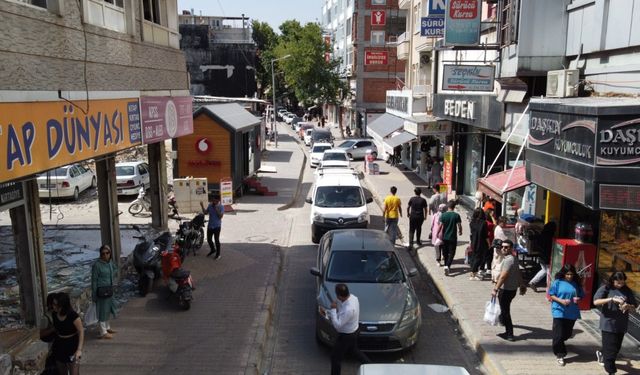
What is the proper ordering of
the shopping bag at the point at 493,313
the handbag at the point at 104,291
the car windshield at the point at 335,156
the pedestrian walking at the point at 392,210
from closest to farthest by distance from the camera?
the handbag at the point at 104,291
the shopping bag at the point at 493,313
the pedestrian walking at the point at 392,210
the car windshield at the point at 335,156

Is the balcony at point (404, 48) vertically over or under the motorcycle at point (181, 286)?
over

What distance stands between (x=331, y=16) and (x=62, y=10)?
76.5 meters

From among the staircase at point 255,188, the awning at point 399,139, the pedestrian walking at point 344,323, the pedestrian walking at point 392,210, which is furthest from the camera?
the awning at point 399,139

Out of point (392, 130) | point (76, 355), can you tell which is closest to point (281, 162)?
point (392, 130)

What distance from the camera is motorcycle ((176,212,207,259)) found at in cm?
1407

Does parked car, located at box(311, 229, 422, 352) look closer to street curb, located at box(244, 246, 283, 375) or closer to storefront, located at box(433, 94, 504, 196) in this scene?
street curb, located at box(244, 246, 283, 375)

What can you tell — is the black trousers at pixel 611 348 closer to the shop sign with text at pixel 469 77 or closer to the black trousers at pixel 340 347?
the black trousers at pixel 340 347

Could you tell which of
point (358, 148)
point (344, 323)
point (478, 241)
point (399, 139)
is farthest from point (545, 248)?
point (358, 148)

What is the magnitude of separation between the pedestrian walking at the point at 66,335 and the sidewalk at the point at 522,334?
5.66m

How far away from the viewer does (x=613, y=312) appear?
766 cm

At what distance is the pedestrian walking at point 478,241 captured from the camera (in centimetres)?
1209

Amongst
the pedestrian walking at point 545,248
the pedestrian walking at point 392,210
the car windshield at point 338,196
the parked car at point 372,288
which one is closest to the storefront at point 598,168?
the pedestrian walking at point 545,248

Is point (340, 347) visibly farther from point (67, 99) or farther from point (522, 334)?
point (67, 99)

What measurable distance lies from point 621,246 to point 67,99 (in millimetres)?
9281
